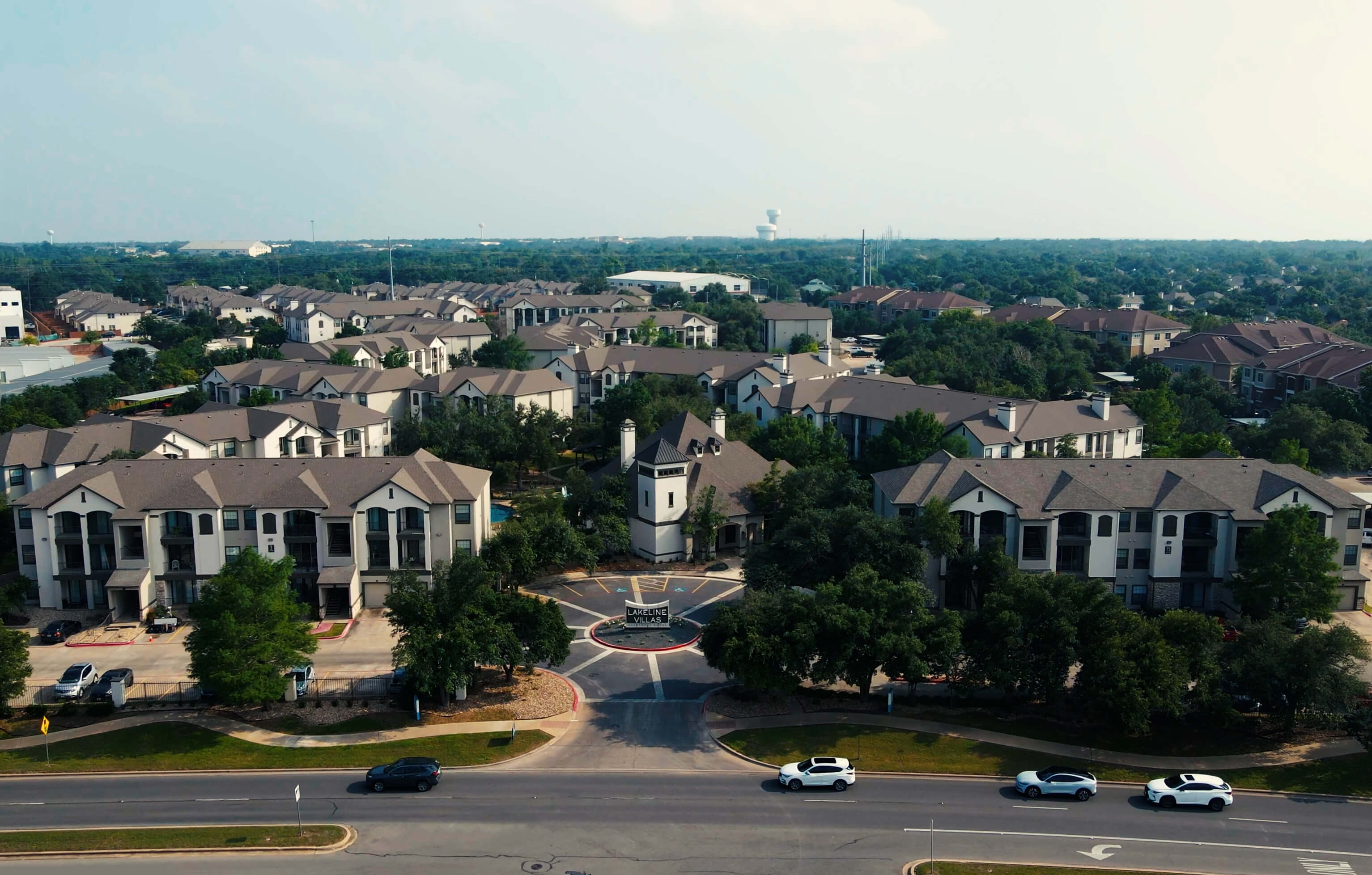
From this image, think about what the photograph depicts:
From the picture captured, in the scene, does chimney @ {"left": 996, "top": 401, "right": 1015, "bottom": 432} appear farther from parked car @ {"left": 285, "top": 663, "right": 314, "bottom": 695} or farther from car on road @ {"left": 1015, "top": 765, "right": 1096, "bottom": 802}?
parked car @ {"left": 285, "top": 663, "right": 314, "bottom": 695}

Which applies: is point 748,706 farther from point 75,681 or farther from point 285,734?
point 75,681

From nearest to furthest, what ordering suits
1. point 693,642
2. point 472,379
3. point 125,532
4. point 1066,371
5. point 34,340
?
point 693,642
point 125,532
point 472,379
point 1066,371
point 34,340

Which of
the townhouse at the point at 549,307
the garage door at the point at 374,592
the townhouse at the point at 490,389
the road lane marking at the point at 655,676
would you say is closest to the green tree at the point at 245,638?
the garage door at the point at 374,592

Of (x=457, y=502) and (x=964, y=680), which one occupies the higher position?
(x=457, y=502)

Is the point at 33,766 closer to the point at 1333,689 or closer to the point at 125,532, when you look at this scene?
the point at 125,532

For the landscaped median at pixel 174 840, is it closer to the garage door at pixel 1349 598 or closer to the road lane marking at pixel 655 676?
the road lane marking at pixel 655 676

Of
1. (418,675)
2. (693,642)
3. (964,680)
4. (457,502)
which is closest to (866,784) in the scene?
(964,680)

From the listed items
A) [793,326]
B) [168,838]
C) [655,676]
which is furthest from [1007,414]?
[793,326]
